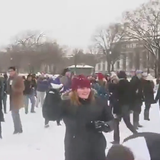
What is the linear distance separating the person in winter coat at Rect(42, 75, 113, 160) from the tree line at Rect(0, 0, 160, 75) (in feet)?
133

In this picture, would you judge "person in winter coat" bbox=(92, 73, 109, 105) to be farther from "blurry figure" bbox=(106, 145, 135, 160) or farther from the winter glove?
"blurry figure" bbox=(106, 145, 135, 160)

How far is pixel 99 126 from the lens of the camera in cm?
408

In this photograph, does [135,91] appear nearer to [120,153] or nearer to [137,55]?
[120,153]

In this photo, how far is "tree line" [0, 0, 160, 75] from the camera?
4441 centimetres

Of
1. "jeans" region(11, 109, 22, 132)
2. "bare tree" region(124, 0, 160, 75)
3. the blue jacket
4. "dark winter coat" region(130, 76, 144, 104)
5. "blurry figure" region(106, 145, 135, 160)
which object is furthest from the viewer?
"bare tree" region(124, 0, 160, 75)

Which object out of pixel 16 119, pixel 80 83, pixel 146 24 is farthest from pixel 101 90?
pixel 146 24

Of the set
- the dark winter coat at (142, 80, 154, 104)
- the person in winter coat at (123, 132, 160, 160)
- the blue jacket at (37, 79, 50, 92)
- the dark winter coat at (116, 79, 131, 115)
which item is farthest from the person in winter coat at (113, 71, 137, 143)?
the blue jacket at (37, 79, 50, 92)

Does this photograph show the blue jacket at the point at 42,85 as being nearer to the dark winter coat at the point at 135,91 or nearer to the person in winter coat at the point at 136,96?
the person in winter coat at the point at 136,96

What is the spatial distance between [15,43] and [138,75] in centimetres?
6637

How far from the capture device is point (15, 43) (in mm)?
74438

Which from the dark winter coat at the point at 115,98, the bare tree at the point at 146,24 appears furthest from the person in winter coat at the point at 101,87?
the bare tree at the point at 146,24

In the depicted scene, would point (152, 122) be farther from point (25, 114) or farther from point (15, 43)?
point (15, 43)

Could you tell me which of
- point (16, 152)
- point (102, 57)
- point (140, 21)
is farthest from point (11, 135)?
point (102, 57)

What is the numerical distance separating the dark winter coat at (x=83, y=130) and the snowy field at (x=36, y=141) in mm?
2461
